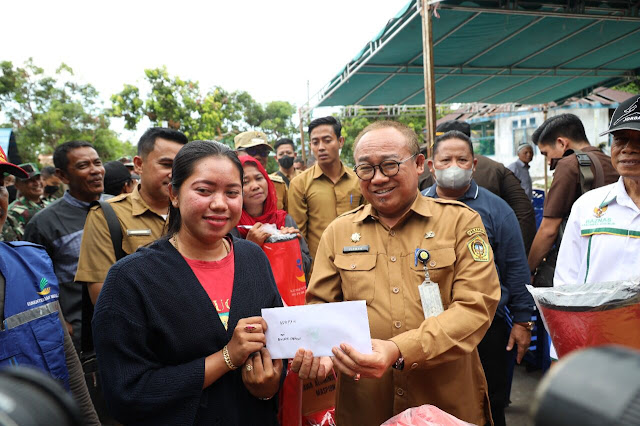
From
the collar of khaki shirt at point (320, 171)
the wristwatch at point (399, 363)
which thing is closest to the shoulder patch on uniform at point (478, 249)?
the wristwatch at point (399, 363)

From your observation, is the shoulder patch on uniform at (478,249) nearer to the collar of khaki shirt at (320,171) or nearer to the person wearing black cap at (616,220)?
the person wearing black cap at (616,220)

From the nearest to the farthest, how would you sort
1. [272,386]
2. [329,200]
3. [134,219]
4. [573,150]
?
[272,386] → [134,219] → [573,150] → [329,200]

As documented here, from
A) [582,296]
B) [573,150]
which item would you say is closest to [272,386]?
[582,296]

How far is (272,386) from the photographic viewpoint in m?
1.76

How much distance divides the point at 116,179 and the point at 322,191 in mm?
2481

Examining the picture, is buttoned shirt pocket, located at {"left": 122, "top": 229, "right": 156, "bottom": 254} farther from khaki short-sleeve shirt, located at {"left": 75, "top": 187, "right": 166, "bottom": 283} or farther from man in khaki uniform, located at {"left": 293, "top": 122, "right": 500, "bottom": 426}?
man in khaki uniform, located at {"left": 293, "top": 122, "right": 500, "bottom": 426}

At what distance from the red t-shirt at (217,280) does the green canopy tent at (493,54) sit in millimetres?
4880

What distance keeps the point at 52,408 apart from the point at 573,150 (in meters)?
4.20

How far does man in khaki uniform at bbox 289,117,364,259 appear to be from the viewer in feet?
14.5

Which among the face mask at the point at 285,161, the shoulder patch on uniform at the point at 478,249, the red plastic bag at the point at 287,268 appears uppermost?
the face mask at the point at 285,161

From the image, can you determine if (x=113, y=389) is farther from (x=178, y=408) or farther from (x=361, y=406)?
(x=361, y=406)

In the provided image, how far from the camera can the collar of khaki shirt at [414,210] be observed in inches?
81.3

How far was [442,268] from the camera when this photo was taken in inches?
77.0

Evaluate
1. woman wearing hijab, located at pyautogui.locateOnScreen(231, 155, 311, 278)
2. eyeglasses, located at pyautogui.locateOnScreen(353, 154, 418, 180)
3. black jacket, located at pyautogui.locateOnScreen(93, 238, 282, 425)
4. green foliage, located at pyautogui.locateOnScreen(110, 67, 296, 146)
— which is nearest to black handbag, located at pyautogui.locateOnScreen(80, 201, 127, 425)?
woman wearing hijab, located at pyautogui.locateOnScreen(231, 155, 311, 278)
